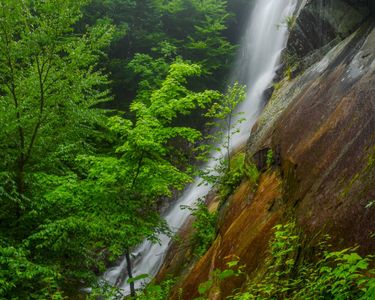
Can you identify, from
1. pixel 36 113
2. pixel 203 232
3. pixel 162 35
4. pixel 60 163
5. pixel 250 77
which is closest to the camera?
pixel 36 113

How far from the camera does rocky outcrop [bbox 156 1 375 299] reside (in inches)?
155

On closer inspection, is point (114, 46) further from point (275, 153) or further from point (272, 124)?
point (275, 153)

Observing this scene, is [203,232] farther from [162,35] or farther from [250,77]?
[162,35]

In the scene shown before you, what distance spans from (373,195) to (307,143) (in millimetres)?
1950

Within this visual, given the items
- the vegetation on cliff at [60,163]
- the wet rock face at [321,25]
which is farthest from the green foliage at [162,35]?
the vegetation on cliff at [60,163]

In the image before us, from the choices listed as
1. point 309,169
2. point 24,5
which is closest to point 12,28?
point 24,5

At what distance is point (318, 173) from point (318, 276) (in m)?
1.72

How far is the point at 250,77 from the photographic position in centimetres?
1920

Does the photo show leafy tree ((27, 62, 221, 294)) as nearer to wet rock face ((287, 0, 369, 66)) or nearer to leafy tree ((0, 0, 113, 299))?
leafy tree ((0, 0, 113, 299))

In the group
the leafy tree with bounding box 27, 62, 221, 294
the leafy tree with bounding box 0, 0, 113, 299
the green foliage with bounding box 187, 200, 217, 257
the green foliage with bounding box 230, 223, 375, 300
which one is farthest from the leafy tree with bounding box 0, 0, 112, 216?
the green foliage with bounding box 230, 223, 375, 300

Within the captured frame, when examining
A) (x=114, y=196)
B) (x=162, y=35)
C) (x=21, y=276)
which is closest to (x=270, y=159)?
(x=114, y=196)

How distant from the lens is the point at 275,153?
673 centimetres

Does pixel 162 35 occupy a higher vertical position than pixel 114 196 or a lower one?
higher

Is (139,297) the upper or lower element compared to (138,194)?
lower
